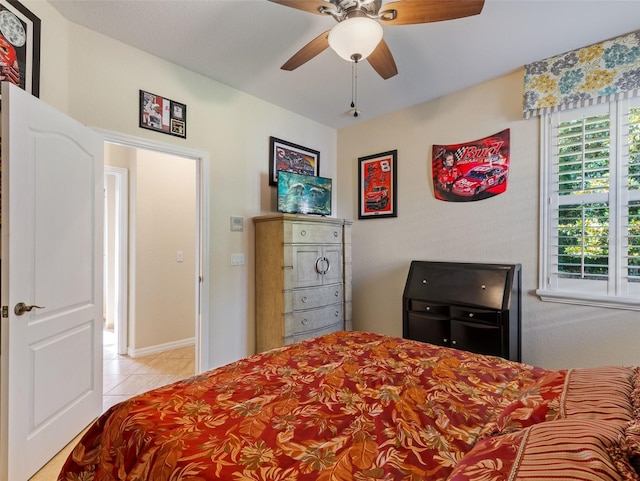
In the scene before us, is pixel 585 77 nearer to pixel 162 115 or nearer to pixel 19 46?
pixel 162 115

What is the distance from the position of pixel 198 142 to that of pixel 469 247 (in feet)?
8.75

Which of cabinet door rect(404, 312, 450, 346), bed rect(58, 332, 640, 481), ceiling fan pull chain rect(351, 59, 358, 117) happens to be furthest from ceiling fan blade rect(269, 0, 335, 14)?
cabinet door rect(404, 312, 450, 346)

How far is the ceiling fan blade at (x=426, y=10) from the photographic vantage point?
57.9 inches

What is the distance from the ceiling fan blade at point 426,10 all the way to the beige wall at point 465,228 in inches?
61.4

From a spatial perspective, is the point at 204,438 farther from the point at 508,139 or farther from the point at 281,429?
the point at 508,139

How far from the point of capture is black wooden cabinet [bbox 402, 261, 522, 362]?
2381mm

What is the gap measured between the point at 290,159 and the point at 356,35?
2.04 meters

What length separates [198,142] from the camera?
9.08 ft

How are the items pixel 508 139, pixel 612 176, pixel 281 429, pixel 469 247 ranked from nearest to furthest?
1. pixel 281 429
2. pixel 612 176
3. pixel 508 139
4. pixel 469 247

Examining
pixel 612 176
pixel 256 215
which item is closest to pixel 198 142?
pixel 256 215

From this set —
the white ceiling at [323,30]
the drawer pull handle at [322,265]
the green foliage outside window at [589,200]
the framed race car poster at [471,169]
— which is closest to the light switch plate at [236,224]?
the drawer pull handle at [322,265]

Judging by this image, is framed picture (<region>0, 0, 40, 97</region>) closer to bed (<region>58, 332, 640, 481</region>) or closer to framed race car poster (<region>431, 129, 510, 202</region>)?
bed (<region>58, 332, 640, 481</region>)

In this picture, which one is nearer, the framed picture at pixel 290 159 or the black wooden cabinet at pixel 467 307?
the black wooden cabinet at pixel 467 307

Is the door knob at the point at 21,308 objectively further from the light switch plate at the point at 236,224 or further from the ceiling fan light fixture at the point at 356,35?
the ceiling fan light fixture at the point at 356,35
